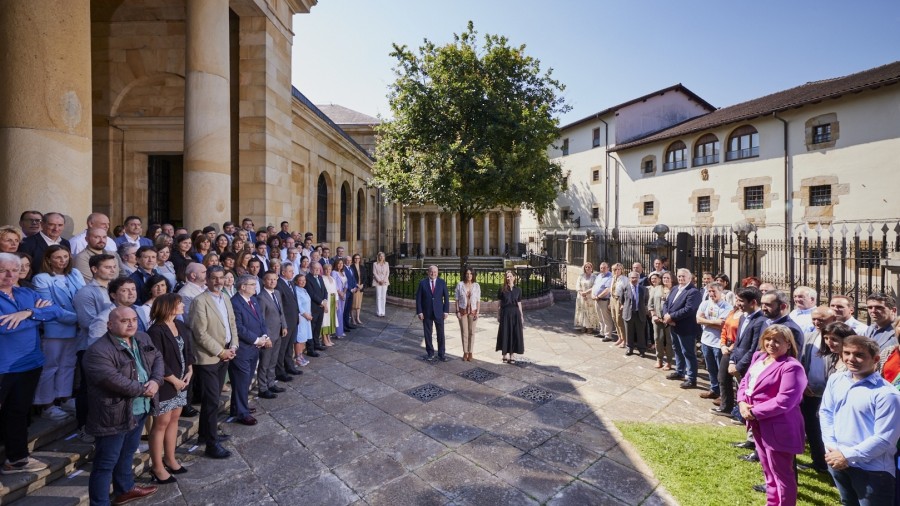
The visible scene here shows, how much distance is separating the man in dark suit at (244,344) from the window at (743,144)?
25.6 meters

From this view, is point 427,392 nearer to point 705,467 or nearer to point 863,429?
point 705,467

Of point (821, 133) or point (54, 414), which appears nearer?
point (54, 414)

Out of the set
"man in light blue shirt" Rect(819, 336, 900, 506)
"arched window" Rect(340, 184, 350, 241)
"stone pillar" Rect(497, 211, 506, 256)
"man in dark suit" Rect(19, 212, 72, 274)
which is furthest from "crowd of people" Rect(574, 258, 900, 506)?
"stone pillar" Rect(497, 211, 506, 256)

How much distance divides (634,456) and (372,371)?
427 centimetres

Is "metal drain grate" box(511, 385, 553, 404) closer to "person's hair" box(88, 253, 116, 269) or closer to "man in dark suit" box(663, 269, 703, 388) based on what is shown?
"man in dark suit" box(663, 269, 703, 388)

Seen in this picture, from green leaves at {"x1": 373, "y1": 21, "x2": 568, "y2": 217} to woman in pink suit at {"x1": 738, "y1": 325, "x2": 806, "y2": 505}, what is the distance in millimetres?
10682

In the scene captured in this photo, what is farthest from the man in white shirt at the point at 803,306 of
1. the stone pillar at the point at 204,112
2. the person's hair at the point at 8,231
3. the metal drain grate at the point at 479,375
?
the stone pillar at the point at 204,112

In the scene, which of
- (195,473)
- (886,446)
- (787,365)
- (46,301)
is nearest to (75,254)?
(46,301)

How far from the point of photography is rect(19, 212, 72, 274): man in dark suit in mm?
4176

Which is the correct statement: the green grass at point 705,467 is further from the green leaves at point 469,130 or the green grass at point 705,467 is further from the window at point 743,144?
the window at point 743,144

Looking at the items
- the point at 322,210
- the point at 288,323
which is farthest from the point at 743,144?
the point at 288,323

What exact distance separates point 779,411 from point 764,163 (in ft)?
76.3

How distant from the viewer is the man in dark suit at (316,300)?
→ 786 cm

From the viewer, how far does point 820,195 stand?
62.1ft
